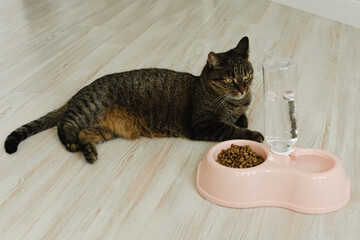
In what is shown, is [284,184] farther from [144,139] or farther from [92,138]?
[92,138]

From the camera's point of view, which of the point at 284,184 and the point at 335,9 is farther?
the point at 335,9

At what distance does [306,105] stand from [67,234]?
134 cm

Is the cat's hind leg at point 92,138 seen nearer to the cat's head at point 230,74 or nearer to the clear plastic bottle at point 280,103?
the cat's head at point 230,74

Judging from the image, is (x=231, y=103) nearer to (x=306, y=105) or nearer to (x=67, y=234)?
(x=306, y=105)

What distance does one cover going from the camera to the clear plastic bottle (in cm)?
173

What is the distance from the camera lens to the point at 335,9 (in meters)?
3.31


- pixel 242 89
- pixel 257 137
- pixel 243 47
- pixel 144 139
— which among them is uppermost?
pixel 243 47

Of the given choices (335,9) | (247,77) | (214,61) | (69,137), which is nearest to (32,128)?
(69,137)

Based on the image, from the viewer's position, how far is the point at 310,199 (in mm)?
1629

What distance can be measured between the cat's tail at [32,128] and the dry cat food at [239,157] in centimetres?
86

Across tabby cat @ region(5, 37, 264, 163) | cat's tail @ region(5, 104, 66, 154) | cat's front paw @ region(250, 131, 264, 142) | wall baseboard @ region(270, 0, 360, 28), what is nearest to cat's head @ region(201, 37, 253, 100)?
tabby cat @ region(5, 37, 264, 163)

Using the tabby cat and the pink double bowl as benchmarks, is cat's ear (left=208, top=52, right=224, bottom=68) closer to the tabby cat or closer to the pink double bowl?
the tabby cat

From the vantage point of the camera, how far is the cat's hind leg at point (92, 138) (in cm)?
196

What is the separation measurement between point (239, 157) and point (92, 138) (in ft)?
2.27
